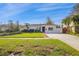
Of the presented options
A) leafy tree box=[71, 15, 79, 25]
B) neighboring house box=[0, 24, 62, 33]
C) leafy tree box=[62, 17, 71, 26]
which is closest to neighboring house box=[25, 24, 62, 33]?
neighboring house box=[0, 24, 62, 33]

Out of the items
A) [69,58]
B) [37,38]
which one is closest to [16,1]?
[37,38]

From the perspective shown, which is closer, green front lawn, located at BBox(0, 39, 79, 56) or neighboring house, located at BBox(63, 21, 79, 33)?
green front lawn, located at BBox(0, 39, 79, 56)

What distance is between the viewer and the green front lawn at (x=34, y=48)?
17.1 feet

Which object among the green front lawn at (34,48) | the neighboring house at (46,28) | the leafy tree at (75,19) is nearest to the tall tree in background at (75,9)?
the leafy tree at (75,19)

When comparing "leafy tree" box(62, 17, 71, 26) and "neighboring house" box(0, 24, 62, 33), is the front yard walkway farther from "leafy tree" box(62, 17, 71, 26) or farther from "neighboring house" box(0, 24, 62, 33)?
"leafy tree" box(62, 17, 71, 26)

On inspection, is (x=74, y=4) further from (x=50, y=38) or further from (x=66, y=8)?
(x=50, y=38)

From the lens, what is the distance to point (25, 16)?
17.4 feet

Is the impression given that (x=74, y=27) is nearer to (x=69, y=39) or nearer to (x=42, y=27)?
(x=69, y=39)

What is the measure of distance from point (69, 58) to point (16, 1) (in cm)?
106

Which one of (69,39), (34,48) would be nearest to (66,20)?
(69,39)

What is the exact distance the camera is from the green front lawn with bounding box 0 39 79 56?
5.23 meters

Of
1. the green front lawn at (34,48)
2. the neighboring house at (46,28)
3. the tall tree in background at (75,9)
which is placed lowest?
the green front lawn at (34,48)

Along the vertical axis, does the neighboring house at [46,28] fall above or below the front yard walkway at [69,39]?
above

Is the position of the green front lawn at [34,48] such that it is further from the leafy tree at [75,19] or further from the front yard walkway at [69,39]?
the leafy tree at [75,19]
